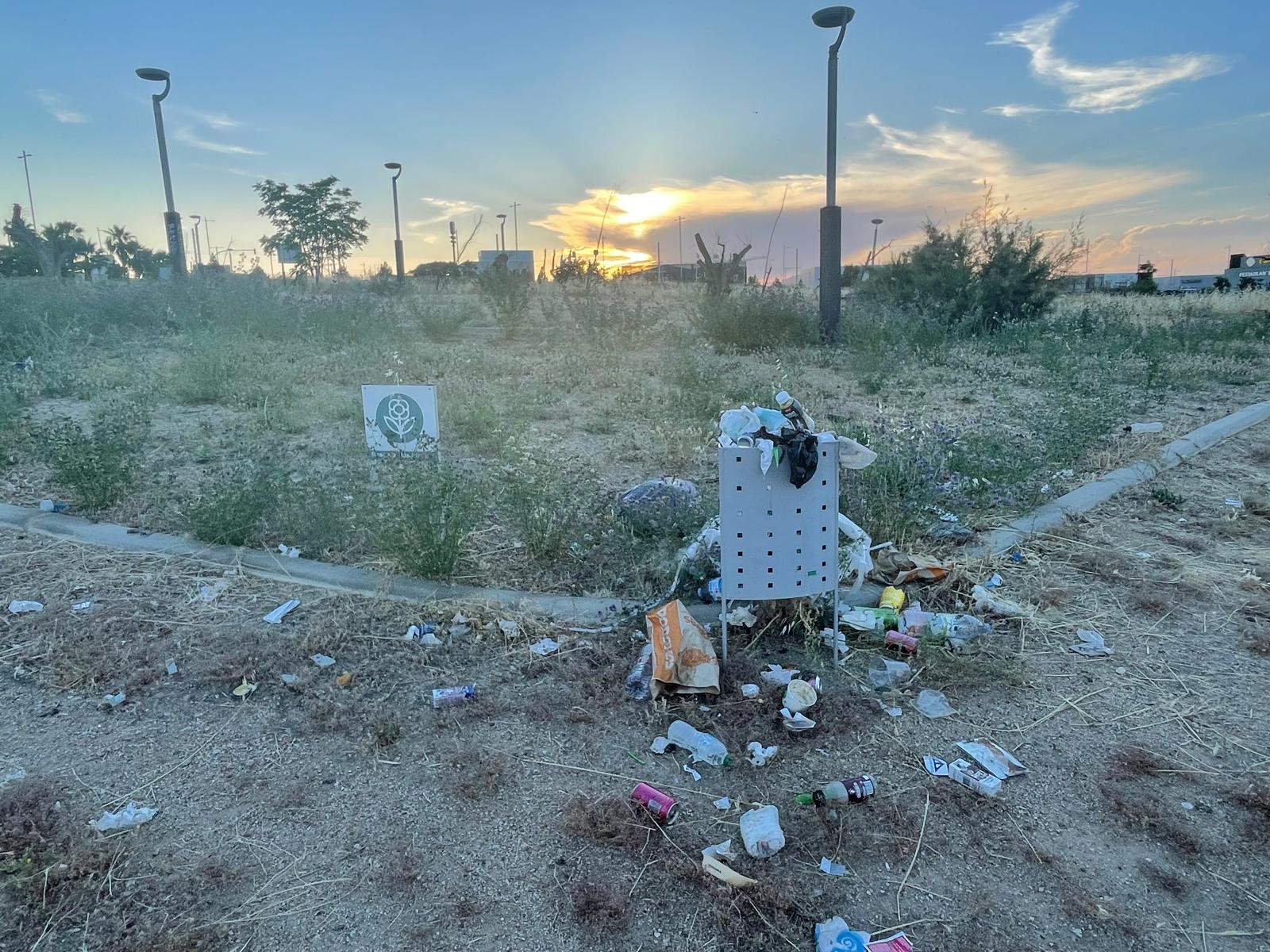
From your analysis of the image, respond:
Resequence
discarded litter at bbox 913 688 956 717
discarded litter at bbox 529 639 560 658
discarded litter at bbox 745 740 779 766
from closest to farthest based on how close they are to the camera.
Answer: discarded litter at bbox 745 740 779 766, discarded litter at bbox 913 688 956 717, discarded litter at bbox 529 639 560 658

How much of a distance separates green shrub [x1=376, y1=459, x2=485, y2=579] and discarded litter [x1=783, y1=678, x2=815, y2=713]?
5.59 ft

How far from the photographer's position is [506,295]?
1295 centimetres

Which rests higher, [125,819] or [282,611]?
[282,611]

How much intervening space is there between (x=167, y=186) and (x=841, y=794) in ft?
51.6

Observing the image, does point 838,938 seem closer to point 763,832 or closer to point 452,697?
point 763,832

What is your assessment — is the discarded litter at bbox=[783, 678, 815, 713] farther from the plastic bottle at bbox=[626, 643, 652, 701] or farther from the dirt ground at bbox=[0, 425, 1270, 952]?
the plastic bottle at bbox=[626, 643, 652, 701]

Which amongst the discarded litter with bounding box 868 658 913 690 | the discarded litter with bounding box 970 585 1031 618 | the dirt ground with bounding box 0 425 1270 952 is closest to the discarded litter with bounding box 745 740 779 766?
the dirt ground with bounding box 0 425 1270 952

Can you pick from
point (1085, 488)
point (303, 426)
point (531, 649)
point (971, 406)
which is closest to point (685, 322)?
point (971, 406)

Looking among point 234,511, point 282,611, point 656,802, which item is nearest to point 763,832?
point 656,802

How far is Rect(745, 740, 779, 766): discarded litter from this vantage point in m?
2.52

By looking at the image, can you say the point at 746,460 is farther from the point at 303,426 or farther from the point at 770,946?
the point at 303,426

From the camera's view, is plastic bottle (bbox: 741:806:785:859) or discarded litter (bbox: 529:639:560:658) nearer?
plastic bottle (bbox: 741:806:785:859)

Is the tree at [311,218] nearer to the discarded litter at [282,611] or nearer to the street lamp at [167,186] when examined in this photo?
the street lamp at [167,186]

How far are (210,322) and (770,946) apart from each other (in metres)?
11.5
